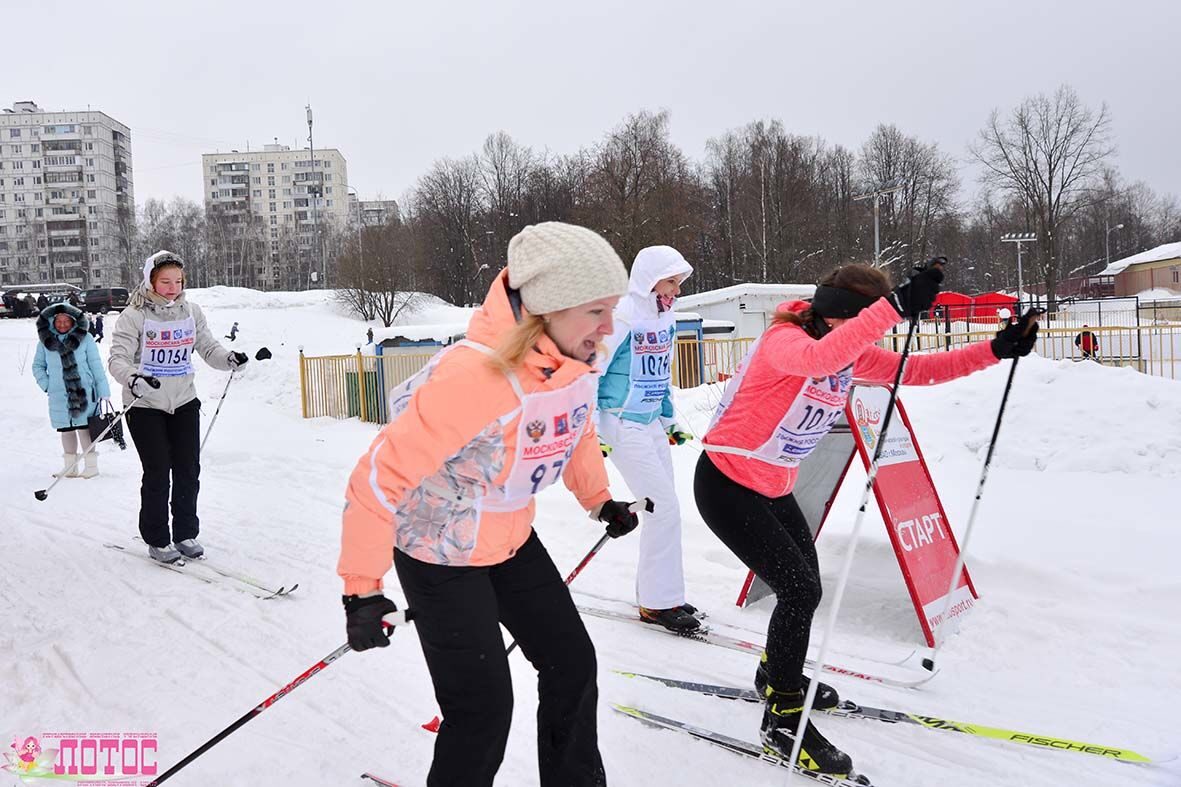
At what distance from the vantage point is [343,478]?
28.8ft

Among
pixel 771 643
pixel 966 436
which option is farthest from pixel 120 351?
pixel 966 436

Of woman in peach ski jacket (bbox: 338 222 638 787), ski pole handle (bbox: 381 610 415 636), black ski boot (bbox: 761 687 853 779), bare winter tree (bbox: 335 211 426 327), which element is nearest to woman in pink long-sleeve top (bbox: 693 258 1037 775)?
black ski boot (bbox: 761 687 853 779)

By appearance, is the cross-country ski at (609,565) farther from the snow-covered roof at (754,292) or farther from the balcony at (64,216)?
the balcony at (64,216)

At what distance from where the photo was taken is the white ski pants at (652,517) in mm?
4406

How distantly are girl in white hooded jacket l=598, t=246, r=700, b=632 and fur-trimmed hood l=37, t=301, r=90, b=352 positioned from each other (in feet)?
25.1

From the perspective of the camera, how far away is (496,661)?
214cm

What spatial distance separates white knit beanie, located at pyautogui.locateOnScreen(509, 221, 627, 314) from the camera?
2.08 m

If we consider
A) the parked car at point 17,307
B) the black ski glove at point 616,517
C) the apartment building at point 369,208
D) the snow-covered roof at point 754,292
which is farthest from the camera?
the apartment building at point 369,208

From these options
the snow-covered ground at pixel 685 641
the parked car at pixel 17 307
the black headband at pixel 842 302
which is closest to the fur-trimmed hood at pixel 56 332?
the snow-covered ground at pixel 685 641

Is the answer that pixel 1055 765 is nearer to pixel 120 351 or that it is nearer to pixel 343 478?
pixel 120 351

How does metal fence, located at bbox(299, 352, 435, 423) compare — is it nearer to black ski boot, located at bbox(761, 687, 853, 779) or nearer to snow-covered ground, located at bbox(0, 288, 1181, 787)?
snow-covered ground, located at bbox(0, 288, 1181, 787)

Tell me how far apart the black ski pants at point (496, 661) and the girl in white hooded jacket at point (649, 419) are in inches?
80.6

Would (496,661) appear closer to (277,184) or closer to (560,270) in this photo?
(560,270)

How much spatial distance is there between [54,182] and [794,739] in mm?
94841
